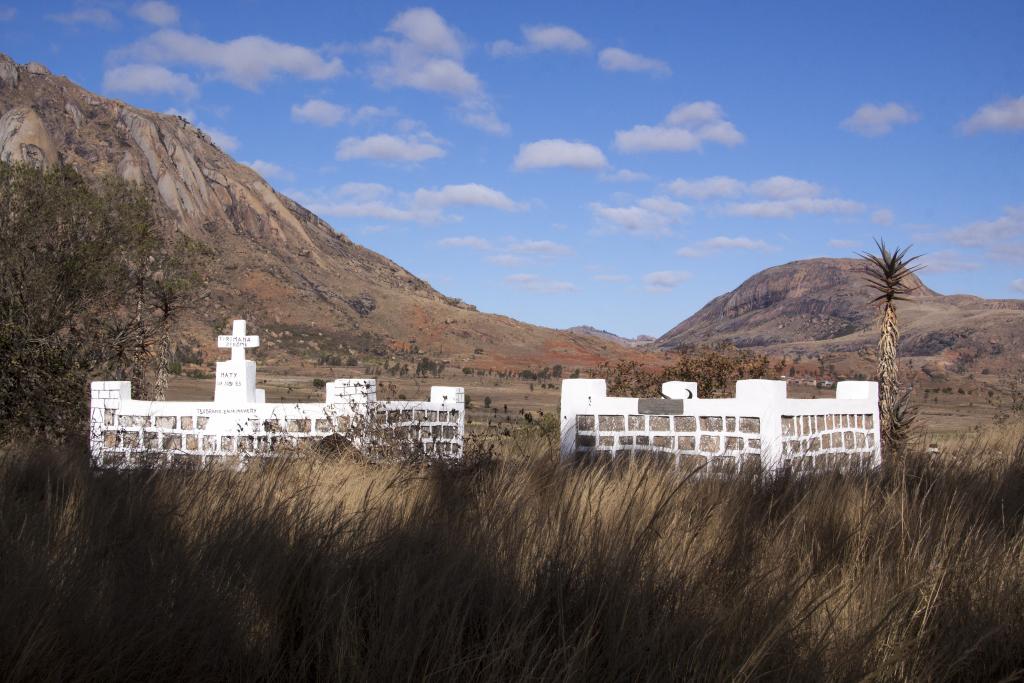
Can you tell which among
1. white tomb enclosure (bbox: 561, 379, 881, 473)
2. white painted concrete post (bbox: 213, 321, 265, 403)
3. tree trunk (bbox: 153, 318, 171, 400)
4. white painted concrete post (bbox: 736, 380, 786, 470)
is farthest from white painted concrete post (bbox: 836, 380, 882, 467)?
tree trunk (bbox: 153, 318, 171, 400)

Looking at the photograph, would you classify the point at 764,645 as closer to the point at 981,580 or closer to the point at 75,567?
the point at 981,580

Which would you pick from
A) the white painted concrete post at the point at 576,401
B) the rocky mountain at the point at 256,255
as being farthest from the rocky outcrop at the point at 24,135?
the white painted concrete post at the point at 576,401

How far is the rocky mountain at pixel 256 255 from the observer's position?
62.0 meters

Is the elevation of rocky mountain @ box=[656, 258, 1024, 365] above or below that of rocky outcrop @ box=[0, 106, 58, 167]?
below

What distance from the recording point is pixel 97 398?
43.1ft

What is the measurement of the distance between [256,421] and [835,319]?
12585 centimetres

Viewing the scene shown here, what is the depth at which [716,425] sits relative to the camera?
37.9 feet

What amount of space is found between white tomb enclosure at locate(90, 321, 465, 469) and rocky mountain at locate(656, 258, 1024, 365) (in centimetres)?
4050

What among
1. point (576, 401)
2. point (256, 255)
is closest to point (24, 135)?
point (256, 255)

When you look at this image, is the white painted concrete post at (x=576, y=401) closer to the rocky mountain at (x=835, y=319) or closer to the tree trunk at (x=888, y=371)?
the tree trunk at (x=888, y=371)

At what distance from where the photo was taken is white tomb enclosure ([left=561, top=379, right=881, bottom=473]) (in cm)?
1113

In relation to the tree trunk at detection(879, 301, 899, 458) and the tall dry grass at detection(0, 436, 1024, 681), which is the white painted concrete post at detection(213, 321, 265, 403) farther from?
the tree trunk at detection(879, 301, 899, 458)

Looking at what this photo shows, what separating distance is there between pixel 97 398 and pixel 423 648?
36.7 ft

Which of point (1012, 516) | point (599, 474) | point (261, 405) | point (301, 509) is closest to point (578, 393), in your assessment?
point (261, 405)
